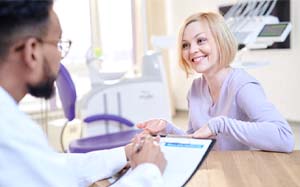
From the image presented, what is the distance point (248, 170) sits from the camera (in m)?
1.17

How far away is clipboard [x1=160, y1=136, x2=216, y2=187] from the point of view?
1048mm

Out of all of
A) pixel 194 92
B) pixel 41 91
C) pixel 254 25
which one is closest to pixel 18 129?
pixel 41 91

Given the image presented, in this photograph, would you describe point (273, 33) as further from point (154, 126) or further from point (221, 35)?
point (154, 126)

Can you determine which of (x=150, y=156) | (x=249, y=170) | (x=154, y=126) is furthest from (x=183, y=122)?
(x=150, y=156)

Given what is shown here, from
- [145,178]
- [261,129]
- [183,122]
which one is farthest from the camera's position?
[183,122]

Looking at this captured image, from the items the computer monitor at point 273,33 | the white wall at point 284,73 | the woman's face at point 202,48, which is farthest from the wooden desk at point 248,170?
the white wall at point 284,73

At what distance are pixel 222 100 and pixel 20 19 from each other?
1.06m

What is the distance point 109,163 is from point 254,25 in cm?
240

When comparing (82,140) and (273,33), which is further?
(273,33)

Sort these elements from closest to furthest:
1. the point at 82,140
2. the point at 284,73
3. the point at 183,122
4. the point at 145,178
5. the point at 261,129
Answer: the point at 145,178 < the point at 261,129 < the point at 82,140 < the point at 284,73 < the point at 183,122

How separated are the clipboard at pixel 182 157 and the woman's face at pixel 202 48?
43 cm

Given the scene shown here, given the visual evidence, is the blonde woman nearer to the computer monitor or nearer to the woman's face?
the woman's face

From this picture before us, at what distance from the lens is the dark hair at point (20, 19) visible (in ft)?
2.13

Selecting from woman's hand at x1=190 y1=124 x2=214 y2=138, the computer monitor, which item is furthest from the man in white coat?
the computer monitor
